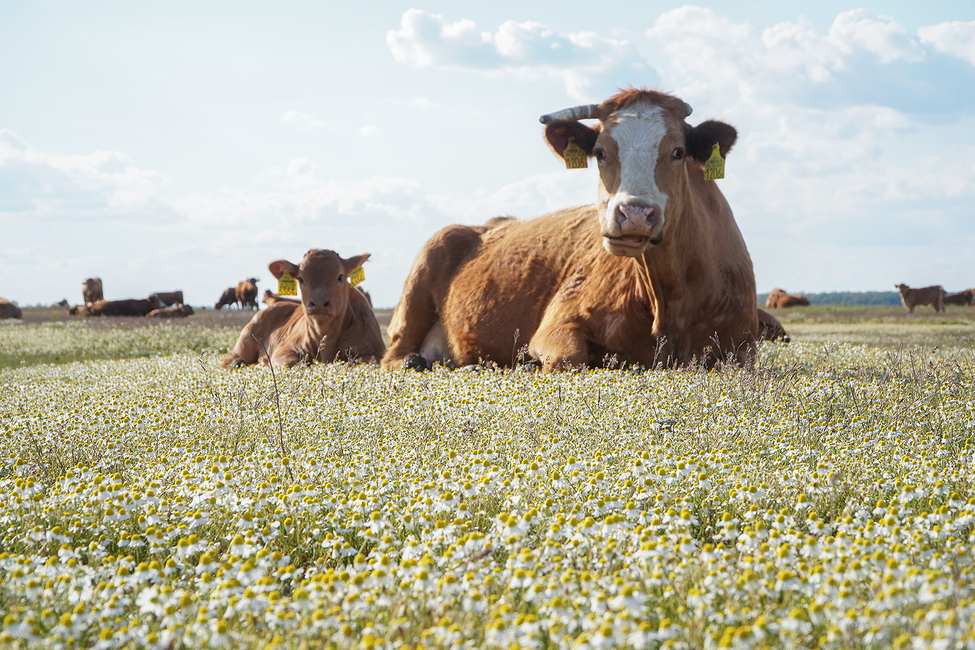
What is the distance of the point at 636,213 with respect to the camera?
734 centimetres

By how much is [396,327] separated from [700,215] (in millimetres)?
5444

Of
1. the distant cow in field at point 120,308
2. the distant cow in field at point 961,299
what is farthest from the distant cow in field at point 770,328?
the distant cow in field at point 961,299

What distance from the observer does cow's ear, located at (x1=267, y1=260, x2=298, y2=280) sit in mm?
13383

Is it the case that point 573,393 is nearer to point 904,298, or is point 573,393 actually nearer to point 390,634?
point 390,634

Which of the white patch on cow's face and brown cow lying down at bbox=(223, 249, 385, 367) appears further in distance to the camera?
brown cow lying down at bbox=(223, 249, 385, 367)

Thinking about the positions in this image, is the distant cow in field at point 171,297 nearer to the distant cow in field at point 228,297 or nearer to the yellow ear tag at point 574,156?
the distant cow in field at point 228,297

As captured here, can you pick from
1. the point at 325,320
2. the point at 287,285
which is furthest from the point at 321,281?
the point at 287,285

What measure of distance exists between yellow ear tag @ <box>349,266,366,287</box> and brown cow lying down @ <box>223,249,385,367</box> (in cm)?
16

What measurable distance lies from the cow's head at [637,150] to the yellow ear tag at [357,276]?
574 centimetres

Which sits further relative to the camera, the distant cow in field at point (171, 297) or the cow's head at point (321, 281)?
the distant cow in field at point (171, 297)

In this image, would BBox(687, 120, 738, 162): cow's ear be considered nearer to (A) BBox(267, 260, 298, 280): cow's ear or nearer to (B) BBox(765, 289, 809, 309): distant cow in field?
(A) BBox(267, 260, 298, 280): cow's ear

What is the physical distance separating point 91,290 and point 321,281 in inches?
2192

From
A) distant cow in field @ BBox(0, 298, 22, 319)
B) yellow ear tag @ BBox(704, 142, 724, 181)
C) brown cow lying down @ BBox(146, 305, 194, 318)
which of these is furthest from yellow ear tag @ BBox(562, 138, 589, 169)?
distant cow in field @ BBox(0, 298, 22, 319)

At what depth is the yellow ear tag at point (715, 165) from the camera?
8.70 metres
